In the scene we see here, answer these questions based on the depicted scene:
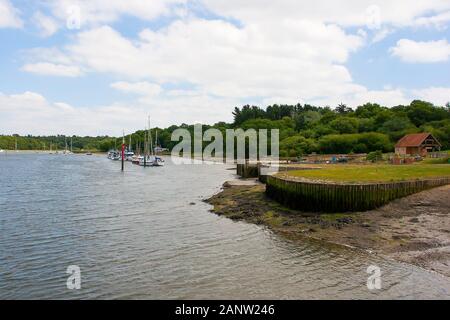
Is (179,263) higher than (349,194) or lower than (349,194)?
lower

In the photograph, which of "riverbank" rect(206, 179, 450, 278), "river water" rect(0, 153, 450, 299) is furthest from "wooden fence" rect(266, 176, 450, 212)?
"river water" rect(0, 153, 450, 299)

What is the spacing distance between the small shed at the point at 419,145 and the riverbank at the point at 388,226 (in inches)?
2057

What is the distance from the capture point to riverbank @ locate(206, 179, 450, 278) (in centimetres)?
2147

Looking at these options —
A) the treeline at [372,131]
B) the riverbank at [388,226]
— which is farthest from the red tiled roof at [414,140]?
the riverbank at [388,226]

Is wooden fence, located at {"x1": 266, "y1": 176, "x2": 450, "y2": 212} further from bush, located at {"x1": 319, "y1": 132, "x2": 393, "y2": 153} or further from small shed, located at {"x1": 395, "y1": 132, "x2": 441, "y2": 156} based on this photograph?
bush, located at {"x1": 319, "y1": 132, "x2": 393, "y2": 153}

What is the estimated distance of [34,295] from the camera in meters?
16.8

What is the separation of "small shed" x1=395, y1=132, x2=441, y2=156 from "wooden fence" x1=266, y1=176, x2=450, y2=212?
5110 centimetres

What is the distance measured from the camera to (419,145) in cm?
8094

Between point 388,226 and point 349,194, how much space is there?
4659mm

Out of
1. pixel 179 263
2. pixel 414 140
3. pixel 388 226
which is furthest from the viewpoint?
pixel 414 140

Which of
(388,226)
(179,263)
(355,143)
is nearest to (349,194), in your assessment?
(388,226)

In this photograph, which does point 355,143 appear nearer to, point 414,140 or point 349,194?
point 414,140
